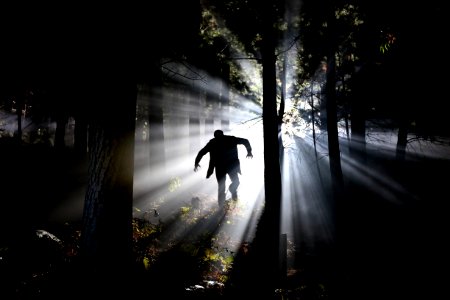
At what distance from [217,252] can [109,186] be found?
9.70 ft

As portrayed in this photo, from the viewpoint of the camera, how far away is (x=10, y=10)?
3.51 m

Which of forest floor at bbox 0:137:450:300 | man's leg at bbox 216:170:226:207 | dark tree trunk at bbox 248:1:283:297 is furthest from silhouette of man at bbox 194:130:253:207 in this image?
dark tree trunk at bbox 248:1:283:297

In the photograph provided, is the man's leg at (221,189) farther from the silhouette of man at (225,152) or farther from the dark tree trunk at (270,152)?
the dark tree trunk at (270,152)

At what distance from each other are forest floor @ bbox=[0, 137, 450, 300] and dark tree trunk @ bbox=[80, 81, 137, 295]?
30 centimetres

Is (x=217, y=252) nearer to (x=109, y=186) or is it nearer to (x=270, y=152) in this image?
(x=270, y=152)

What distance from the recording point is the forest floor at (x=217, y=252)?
11.4 ft

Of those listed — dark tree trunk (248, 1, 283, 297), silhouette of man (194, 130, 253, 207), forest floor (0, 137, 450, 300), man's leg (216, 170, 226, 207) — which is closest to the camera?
forest floor (0, 137, 450, 300)

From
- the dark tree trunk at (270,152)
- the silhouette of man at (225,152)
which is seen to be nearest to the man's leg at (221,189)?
the silhouette of man at (225,152)

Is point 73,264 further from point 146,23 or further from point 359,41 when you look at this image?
point 359,41

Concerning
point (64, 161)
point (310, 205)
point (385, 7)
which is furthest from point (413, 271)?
point (64, 161)

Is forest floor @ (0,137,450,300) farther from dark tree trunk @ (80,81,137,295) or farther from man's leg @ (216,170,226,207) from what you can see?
man's leg @ (216,170,226,207)

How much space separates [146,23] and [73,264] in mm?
3367

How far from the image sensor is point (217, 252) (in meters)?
5.78

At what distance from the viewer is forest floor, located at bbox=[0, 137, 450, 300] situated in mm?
3486
